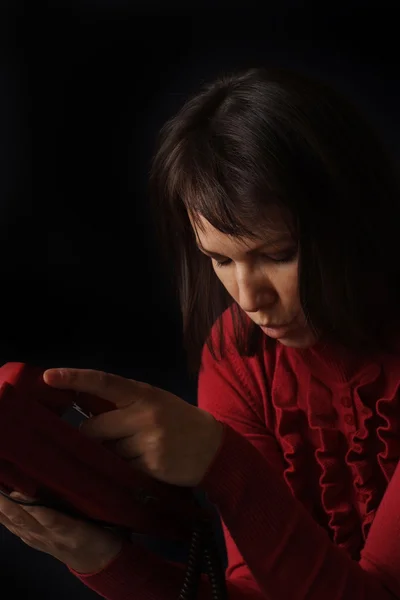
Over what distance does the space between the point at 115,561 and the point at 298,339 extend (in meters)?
0.32

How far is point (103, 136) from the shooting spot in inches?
58.8

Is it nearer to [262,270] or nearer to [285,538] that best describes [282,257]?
[262,270]

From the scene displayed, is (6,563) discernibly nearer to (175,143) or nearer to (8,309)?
(8,309)

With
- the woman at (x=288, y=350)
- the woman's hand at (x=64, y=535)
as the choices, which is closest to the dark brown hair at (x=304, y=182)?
the woman at (x=288, y=350)

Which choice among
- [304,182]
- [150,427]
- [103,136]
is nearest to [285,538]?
[150,427]

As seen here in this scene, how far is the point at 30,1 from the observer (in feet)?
4.74

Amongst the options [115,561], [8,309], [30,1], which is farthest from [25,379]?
[30,1]

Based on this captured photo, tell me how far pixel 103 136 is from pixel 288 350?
0.49 metres

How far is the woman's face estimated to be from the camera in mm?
1017

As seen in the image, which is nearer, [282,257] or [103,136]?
[282,257]

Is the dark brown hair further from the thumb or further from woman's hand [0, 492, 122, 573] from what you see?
woman's hand [0, 492, 122, 573]

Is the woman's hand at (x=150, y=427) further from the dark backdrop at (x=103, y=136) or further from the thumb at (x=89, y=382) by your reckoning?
the dark backdrop at (x=103, y=136)

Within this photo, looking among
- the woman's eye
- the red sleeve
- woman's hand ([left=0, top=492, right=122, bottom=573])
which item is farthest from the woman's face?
woman's hand ([left=0, top=492, right=122, bottom=573])

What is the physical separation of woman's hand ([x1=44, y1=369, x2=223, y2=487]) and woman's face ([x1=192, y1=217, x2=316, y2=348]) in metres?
0.15
